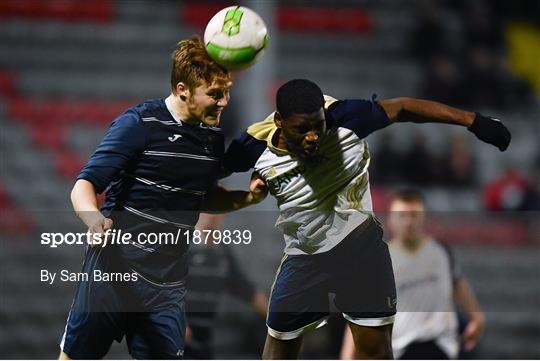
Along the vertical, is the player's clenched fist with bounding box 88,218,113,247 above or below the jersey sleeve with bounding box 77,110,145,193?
below

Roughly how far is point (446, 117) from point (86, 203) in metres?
1.65

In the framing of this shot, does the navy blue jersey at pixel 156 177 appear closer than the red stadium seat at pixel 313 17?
Yes

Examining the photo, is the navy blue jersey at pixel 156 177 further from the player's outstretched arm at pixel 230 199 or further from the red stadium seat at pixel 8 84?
Answer: the red stadium seat at pixel 8 84

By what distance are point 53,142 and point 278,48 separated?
311 cm

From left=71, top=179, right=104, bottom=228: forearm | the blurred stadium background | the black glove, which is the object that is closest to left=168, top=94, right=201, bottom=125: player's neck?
left=71, top=179, right=104, bottom=228: forearm

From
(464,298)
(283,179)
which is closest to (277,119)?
(283,179)

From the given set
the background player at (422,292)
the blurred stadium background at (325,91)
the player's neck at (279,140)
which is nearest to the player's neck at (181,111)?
the player's neck at (279,140)

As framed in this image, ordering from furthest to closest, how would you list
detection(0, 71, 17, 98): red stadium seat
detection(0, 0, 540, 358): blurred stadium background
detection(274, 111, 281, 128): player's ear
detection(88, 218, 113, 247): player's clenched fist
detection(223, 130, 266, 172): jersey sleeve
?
1. detection(0, 71, 17, 98): red stadium seat
2. detection(0, 0, 540, 358): blurred stadium background
3. detection(223, 130, 266, 172): jersey sleeve
4. detection(274, 111, 281, 128): player's ear
5. detection(88, 218, 113, 247): player's clenched fist

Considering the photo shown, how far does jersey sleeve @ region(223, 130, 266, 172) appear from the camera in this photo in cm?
504

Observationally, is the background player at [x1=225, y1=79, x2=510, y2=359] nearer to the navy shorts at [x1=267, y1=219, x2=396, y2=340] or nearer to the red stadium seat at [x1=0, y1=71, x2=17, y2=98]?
the navy shorts at [x1=267, y1=219, x2=396, y2=340]

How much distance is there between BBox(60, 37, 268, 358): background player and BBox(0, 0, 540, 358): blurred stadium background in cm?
350

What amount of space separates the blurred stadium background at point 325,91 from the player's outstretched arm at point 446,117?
3.68 m

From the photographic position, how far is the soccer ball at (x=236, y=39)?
193 inches

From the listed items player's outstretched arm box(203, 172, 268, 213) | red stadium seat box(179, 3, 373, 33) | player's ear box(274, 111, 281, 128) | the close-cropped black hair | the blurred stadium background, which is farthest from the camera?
red stadium seat box(179, 3, 373, 33)
